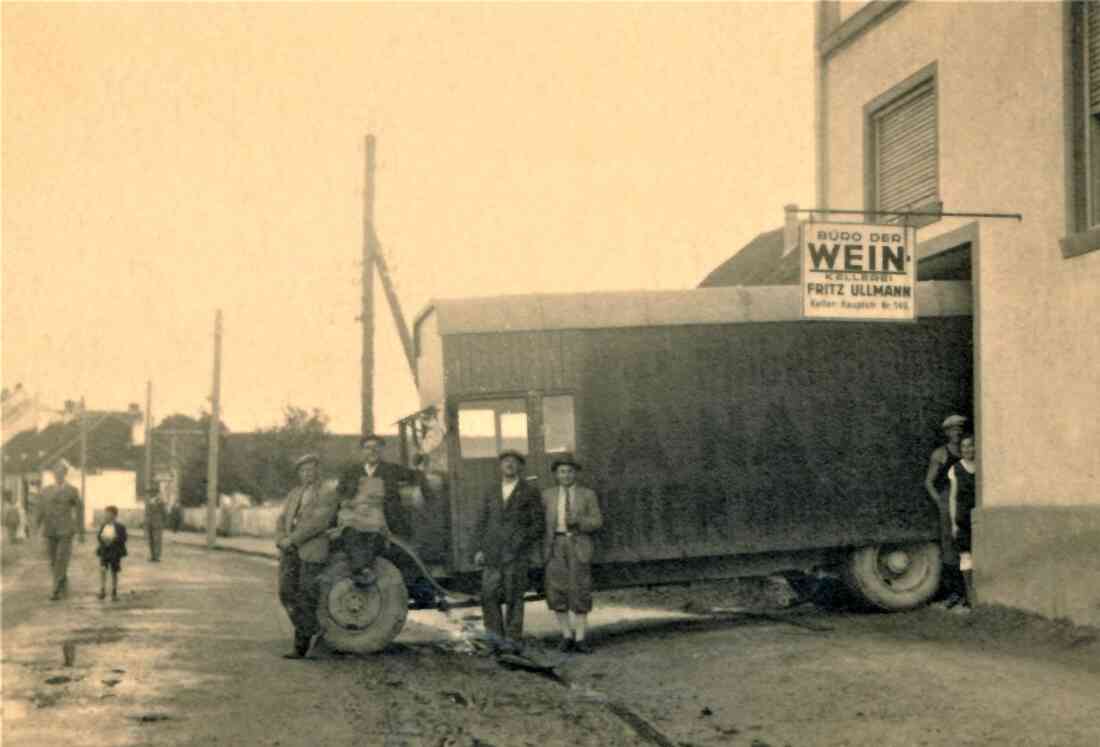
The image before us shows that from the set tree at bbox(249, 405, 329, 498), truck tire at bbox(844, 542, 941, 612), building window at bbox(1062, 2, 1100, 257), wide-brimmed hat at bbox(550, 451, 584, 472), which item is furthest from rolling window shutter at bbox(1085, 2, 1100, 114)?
tree at bbox(249, 405, 329, 498)

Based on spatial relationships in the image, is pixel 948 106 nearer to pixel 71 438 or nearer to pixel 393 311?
pixel 393 311

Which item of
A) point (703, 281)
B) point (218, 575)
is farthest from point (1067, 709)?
point (703, 281)

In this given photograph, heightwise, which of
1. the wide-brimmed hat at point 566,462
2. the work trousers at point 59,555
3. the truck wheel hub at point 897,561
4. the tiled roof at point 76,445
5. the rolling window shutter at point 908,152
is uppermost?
the rolling window shutter at point 908,152

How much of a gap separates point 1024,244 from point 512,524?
515 centimetres

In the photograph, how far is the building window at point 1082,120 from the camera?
12.2 m

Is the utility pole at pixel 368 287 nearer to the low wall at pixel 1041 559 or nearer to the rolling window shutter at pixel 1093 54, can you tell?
A: the low wall at pixel 1041 559

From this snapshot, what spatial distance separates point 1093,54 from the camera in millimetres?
12289

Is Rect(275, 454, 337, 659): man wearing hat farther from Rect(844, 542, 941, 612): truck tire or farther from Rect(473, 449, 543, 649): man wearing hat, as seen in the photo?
Rect(844, 542, 941, 612): truck tire

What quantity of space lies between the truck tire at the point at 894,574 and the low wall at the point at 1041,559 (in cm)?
65

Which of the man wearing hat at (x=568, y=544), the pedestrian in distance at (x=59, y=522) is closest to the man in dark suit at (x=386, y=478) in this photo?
the man wearing hat at (x=568, y=544)

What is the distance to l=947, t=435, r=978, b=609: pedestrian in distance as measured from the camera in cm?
1395

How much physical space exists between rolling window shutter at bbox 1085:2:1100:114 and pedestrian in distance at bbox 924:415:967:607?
10.3 ft

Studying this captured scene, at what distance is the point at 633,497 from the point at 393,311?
13.5m

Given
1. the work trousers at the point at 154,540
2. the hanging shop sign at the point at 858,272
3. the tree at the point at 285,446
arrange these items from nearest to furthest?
the hanging shop sign at the point at 858,272, the work trousers at the point at 154,540, the tree at the point at 285,446
